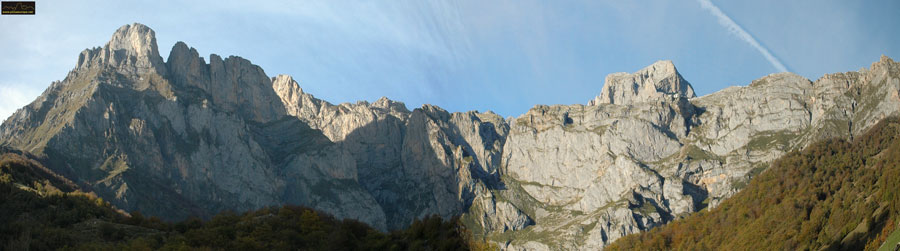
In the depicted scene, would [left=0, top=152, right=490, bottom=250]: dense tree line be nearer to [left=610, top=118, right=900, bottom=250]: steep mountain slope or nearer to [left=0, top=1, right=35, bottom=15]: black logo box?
[left=0, top=1, right=35, bottom=15]: black logo box

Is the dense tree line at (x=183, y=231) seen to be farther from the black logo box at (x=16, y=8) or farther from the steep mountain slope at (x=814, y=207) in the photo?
the steep mountain slope at (x=814, y=207)

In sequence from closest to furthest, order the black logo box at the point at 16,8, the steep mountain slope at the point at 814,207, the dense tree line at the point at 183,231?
the black logo box at the point at 16,8 < the dense tree line at the point at 183,231 < the steep mountain slope at the point at 814,207

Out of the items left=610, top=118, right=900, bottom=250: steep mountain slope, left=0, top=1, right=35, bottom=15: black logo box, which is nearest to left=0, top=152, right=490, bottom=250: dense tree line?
left=0, top=1, right=35, bottom=15: black logo box

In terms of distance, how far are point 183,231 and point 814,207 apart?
106 meters

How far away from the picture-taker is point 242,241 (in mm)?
70062

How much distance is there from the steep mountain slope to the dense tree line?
4847cm

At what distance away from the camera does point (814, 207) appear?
419 feet

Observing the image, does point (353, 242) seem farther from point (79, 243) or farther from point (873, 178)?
point (873, 178)

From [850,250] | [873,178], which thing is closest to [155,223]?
[850,250]

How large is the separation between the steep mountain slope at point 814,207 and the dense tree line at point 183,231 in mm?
48469


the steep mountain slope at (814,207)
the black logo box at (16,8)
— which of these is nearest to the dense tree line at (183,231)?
the black logo box at (16,8)

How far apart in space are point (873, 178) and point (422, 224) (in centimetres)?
9053

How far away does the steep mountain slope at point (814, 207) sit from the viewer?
3792 inches

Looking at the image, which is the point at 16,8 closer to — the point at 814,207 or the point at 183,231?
the point at 183,231
